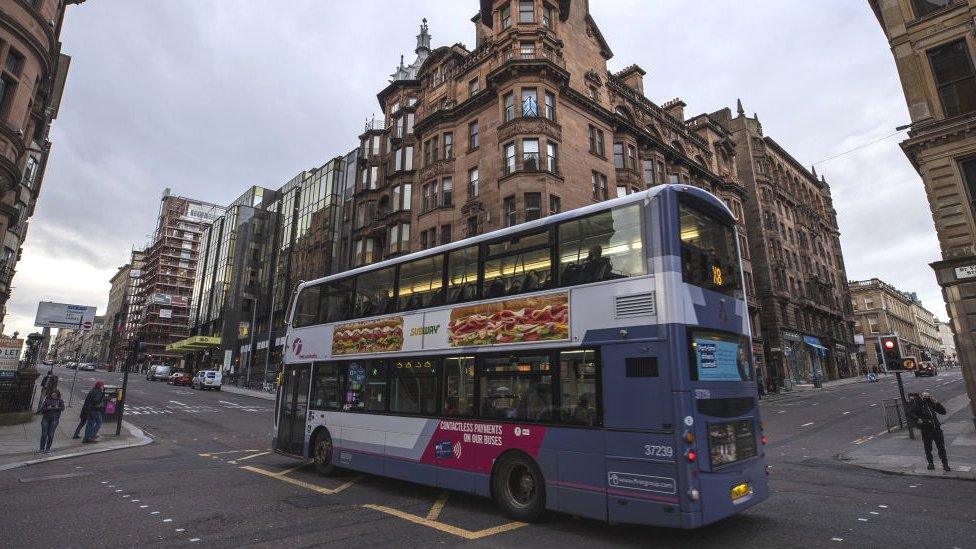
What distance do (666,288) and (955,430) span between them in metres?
18.1

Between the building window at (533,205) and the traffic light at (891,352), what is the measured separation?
53.2 ft

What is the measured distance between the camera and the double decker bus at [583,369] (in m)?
6.19

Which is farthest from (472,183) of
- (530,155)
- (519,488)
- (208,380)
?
(208,380)

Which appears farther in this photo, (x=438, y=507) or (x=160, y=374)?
(x=160, y=374)

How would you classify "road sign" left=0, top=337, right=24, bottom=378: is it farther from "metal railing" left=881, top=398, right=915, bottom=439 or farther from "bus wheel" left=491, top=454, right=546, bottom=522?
"metal railing" left=881, top=398, right=915, bottom=439

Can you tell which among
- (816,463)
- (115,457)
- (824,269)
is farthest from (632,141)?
(824,269)

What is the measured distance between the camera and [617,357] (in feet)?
21.7

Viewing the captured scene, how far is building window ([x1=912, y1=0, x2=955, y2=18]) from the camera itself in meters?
17.4

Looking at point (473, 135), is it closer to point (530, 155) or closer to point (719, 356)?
point (530, 155)

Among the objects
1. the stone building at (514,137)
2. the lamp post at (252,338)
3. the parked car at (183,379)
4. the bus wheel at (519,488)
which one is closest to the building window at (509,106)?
the stone building at (514,137)

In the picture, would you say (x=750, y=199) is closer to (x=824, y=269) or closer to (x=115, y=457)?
(x=824, y=269)

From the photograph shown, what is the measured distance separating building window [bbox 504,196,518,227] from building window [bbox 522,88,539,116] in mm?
5324

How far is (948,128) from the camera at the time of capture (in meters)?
16.4

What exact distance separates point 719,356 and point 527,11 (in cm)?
2963
